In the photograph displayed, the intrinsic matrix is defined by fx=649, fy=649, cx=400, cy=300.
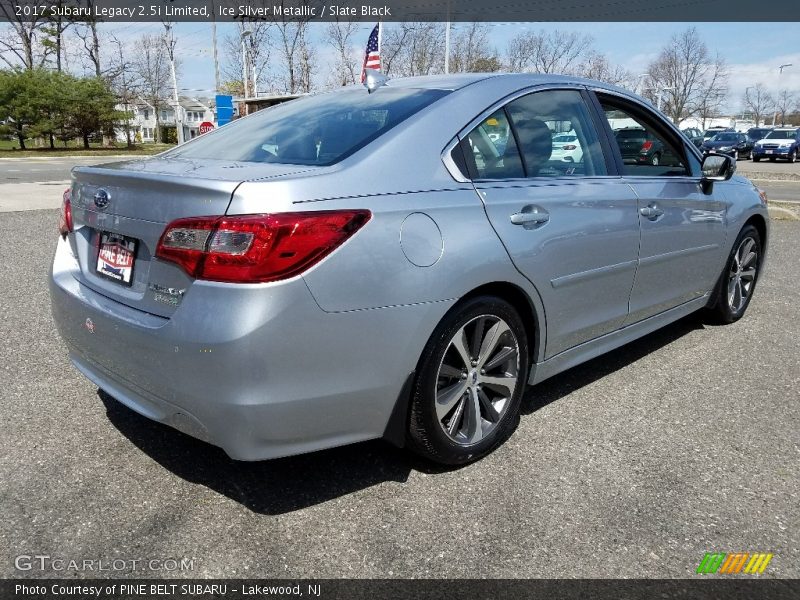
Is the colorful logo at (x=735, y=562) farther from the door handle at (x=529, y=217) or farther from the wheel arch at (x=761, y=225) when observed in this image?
the wheel arch at (x=761, y=225)

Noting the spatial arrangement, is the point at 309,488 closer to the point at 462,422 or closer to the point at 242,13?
the point at 462,422

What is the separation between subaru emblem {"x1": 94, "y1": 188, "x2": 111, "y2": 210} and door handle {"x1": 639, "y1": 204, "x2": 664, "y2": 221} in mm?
2625

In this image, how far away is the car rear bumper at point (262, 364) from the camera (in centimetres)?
208

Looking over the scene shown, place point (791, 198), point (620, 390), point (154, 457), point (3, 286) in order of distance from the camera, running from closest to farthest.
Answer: point (154, 457) → point (620, 390) → point (3, 286) → point (791, 198)

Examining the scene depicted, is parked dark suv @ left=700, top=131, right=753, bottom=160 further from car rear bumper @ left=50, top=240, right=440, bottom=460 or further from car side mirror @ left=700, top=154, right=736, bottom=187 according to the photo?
car rear bumper @ left=50, top=240, right=440, bottom=460

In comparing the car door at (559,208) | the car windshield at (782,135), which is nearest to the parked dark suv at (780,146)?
the car windshield at (782,135)

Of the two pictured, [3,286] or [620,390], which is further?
[3,286]

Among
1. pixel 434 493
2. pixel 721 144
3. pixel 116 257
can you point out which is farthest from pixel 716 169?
pixel 721 144

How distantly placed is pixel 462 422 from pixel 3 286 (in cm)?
469

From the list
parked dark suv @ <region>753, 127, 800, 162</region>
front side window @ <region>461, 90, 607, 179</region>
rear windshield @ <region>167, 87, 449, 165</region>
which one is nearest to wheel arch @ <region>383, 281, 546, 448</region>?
front side window @ <region>461, 90, 607, 179</region>

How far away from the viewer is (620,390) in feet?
12.2

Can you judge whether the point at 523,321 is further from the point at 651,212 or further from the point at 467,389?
the point at 651,212

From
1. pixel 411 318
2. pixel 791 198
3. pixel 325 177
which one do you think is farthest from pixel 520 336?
pixel 791 198

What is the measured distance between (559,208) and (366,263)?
Answer: 1.18 m
